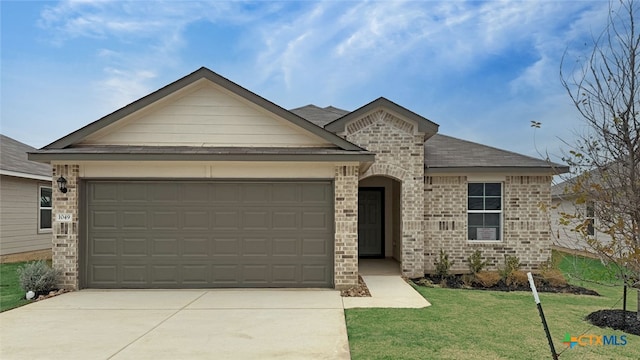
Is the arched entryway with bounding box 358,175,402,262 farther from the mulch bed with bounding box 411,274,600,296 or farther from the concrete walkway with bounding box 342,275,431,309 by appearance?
the concrete walkway with bounding box 342,275,431,309

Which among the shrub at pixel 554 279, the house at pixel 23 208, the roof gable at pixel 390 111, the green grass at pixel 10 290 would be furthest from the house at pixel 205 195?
the house at pixel 23 208

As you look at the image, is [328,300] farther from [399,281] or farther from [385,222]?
[385,222]

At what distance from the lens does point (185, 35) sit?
18688 mm

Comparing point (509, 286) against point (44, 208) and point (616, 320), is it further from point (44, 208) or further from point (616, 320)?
point (44, 208)

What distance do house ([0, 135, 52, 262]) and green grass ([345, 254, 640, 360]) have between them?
13.0 m

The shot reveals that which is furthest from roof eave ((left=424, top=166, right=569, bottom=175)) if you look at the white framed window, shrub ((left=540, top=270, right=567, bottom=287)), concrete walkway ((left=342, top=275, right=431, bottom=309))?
the white framed window

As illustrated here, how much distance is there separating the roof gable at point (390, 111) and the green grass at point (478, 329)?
184 inches

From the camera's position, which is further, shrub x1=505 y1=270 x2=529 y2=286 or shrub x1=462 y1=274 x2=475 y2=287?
shrub x1=462 y1=274 x2=475 y2=287

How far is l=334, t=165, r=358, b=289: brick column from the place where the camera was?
9688 millimetres

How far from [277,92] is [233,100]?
1909 centimetres

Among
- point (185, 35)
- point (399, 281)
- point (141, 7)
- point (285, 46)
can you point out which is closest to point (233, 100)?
point (399, 281)

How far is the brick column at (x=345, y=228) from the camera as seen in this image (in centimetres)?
969

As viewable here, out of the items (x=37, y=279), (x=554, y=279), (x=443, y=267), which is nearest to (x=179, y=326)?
(x=37, y=279)

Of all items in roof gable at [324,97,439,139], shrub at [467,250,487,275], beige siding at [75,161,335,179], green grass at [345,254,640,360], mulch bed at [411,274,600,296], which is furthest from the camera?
shrub at [467,250,487,275]
